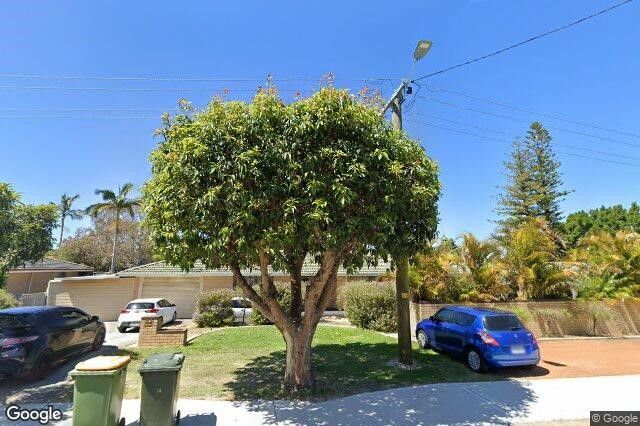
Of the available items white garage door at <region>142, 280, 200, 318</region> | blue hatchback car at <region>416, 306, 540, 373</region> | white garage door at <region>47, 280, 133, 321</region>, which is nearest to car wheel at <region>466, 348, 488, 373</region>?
blue hatchback car at <region>416, 306, 540, 373</region>

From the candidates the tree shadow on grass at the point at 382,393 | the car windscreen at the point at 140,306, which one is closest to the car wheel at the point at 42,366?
the tree shadow on grass at the point at 382,393

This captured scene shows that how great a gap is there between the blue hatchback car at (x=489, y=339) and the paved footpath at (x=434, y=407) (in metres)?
0.94

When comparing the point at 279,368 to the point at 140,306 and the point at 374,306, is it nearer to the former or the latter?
the point at 374,306

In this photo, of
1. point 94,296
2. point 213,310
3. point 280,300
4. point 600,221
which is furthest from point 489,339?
point 600,221

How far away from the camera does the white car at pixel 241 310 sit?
63.4ft

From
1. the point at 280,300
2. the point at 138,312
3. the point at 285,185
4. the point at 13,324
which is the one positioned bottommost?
the point at 138,312

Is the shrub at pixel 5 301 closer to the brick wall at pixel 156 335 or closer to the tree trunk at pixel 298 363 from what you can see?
the brick wall at pixel 156 335

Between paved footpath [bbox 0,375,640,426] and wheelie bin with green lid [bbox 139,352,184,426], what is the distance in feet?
2.09

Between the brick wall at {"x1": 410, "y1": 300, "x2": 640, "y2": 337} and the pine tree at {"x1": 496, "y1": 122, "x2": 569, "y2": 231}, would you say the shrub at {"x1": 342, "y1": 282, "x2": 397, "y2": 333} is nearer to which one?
the brick wall at {"x1": 410, "y1": 300, "x2": 640, "y2": 337}

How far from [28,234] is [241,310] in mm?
9129

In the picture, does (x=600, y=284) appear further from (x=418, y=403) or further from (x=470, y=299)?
(x=418, y=403)

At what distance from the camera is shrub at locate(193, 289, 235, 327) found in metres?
18.8

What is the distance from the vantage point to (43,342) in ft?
30.4

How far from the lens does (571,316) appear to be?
15.5 m
